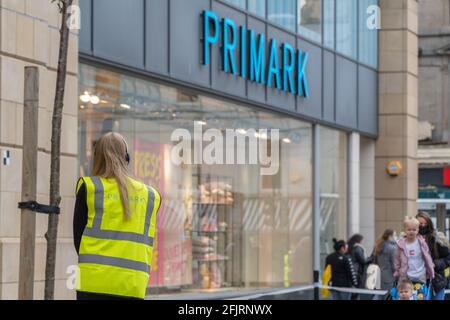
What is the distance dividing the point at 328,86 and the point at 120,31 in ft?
29.7

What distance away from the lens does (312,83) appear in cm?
2277

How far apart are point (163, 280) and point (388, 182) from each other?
11548 mm

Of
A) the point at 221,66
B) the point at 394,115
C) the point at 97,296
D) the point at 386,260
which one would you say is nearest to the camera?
the point at 97,296

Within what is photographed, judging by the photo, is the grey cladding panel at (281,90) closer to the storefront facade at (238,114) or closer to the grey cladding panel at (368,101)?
the storefront facade at (238,114)

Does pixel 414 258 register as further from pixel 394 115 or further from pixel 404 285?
pixel 394 115

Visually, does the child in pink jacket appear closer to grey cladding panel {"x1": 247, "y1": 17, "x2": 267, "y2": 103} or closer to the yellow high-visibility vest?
grey cladding panel {"x1": 247, "y1": 17, "x2": 267, "y2": 103}

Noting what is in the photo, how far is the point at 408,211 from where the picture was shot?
90.6ft

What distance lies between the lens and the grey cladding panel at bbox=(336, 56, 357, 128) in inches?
961

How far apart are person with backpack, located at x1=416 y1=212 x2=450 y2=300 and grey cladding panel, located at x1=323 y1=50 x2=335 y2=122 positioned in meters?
9.16

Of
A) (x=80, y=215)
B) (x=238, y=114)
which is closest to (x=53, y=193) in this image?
(x=80, y=215)

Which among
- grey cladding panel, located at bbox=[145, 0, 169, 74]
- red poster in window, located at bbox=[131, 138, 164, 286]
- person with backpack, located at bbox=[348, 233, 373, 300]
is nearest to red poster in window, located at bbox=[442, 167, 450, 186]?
person with backpack, located at bbox=[348, 233, 373, 300]

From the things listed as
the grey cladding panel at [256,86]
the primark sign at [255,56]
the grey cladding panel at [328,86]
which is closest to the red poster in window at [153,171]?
the primark sign at [255,56]
